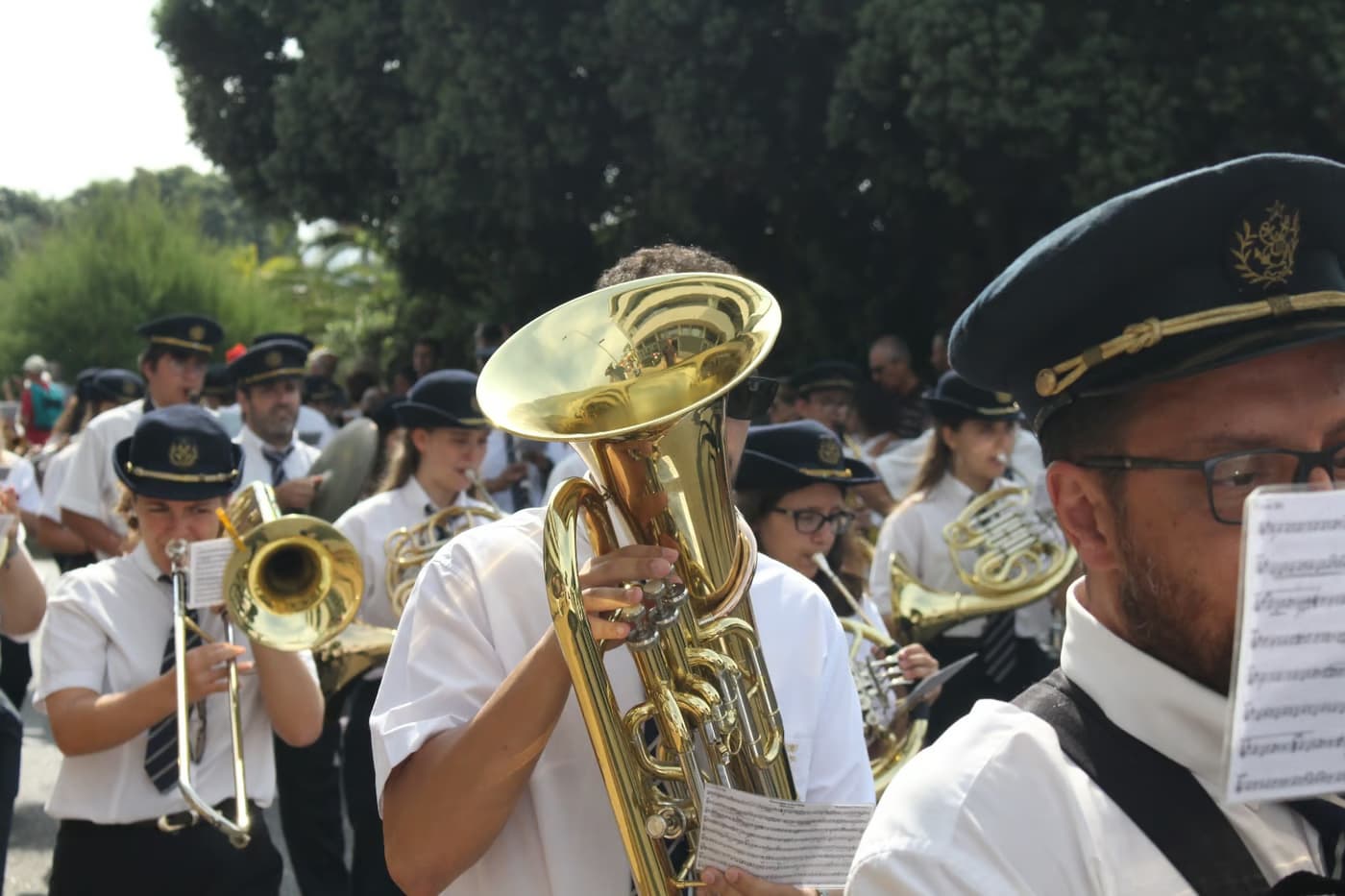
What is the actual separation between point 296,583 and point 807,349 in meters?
9.94

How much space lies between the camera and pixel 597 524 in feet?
7.10

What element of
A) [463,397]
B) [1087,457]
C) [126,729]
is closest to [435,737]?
[1087,457]

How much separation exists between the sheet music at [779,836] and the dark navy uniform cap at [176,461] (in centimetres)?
241

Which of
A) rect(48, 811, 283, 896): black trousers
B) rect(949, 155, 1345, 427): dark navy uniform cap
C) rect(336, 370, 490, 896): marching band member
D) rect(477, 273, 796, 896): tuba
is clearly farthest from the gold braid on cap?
rect(336, 370, 490, 896): marching band member

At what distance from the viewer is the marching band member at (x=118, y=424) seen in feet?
22.0

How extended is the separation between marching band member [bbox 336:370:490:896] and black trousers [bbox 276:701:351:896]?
23cm

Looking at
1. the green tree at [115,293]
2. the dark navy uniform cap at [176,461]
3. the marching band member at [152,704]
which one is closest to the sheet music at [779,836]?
the marching band member at [152,704]

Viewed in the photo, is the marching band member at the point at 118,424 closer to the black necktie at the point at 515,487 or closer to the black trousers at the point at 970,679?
the black necktie at the point at 515,487

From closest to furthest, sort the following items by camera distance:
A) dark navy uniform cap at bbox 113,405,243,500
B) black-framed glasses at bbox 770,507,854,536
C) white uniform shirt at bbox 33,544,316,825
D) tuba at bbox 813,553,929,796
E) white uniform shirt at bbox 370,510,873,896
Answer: white uniform shirt at bbox 370,510,873,896, white uniform shirt at bbox 33,544,316,825, dark navy uniform cap at bbox 113,405,243,500, tuba at bbox 813,553,929,796, black-framed glasses at bbox 770,507,854,536

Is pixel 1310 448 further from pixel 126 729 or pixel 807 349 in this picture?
pixel 807 349

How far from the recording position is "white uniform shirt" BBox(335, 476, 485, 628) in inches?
209

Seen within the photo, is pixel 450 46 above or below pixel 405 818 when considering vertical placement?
above

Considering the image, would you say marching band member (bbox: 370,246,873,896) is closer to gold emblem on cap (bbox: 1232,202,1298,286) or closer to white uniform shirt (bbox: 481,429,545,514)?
gold emblem on cap (bbox: 1232,202,1298,286)

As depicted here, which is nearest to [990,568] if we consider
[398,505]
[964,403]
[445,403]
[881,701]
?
[964,403]
